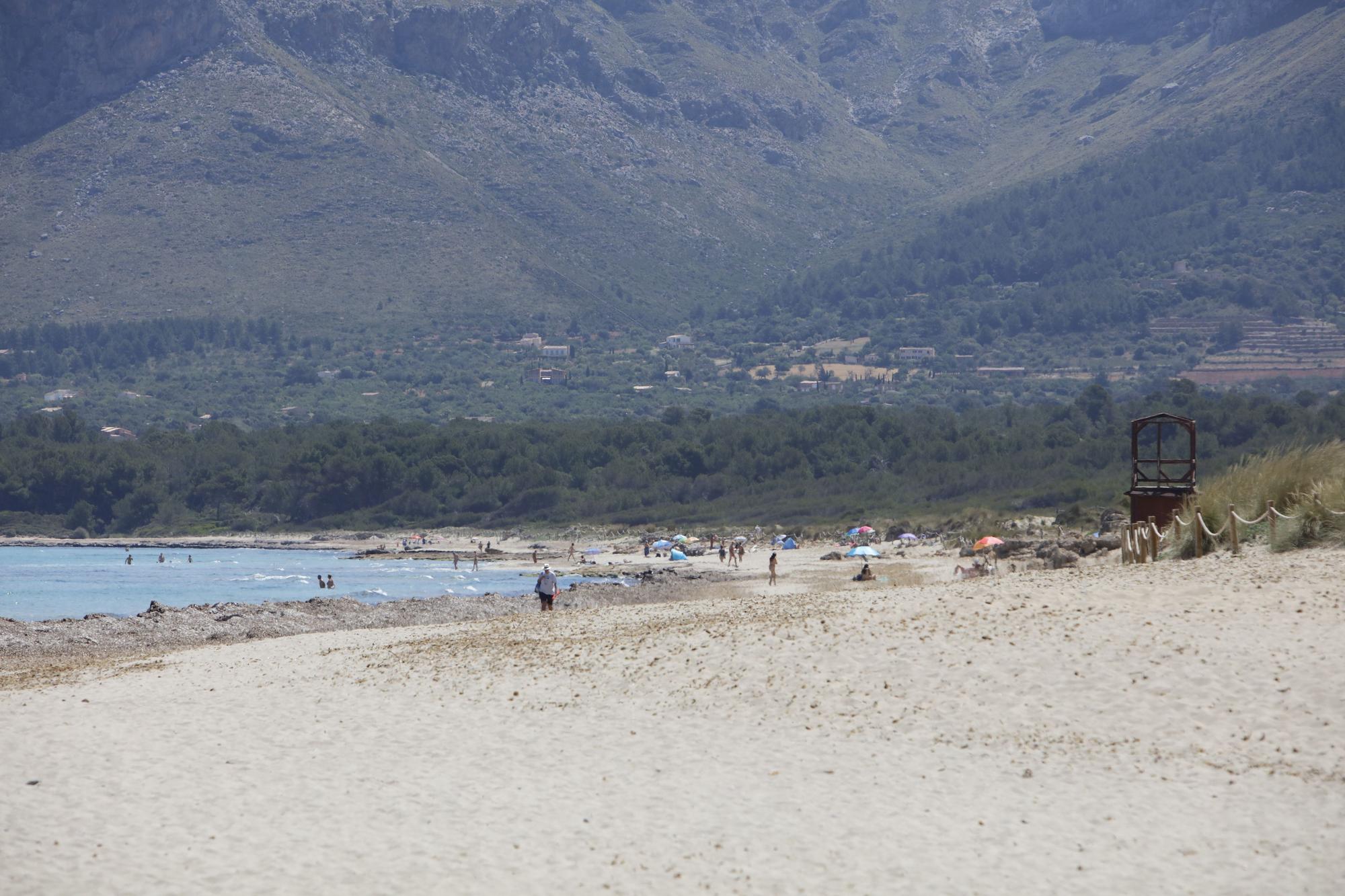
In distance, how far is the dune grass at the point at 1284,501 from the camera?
16.7 m

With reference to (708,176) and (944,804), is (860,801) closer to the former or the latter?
(944,804)

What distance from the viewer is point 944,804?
1029cm

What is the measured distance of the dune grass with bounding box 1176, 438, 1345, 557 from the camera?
16.7m

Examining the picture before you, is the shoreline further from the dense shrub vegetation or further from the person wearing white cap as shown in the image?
the dense shrub vegetation

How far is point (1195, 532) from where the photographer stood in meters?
18.0

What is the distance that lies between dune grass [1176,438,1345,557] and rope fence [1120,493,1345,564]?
0.04 m

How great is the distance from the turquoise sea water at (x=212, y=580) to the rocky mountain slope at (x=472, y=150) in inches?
2702

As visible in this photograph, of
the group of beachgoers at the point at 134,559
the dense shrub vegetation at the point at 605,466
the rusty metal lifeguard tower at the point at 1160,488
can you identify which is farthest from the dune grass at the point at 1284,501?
the group of beachgoers at the point at 134,559

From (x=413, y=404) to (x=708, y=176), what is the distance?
57174 mm

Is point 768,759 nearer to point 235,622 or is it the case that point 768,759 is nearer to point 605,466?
point 235,622

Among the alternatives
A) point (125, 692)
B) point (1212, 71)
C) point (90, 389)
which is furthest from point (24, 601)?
point (1212, 71)

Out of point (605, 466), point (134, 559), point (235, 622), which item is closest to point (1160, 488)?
point (235, 622)

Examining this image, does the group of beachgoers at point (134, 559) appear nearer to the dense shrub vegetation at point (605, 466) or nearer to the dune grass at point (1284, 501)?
the dense shrub vegetation at point (605, 466)

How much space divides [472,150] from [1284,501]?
14368 cm
